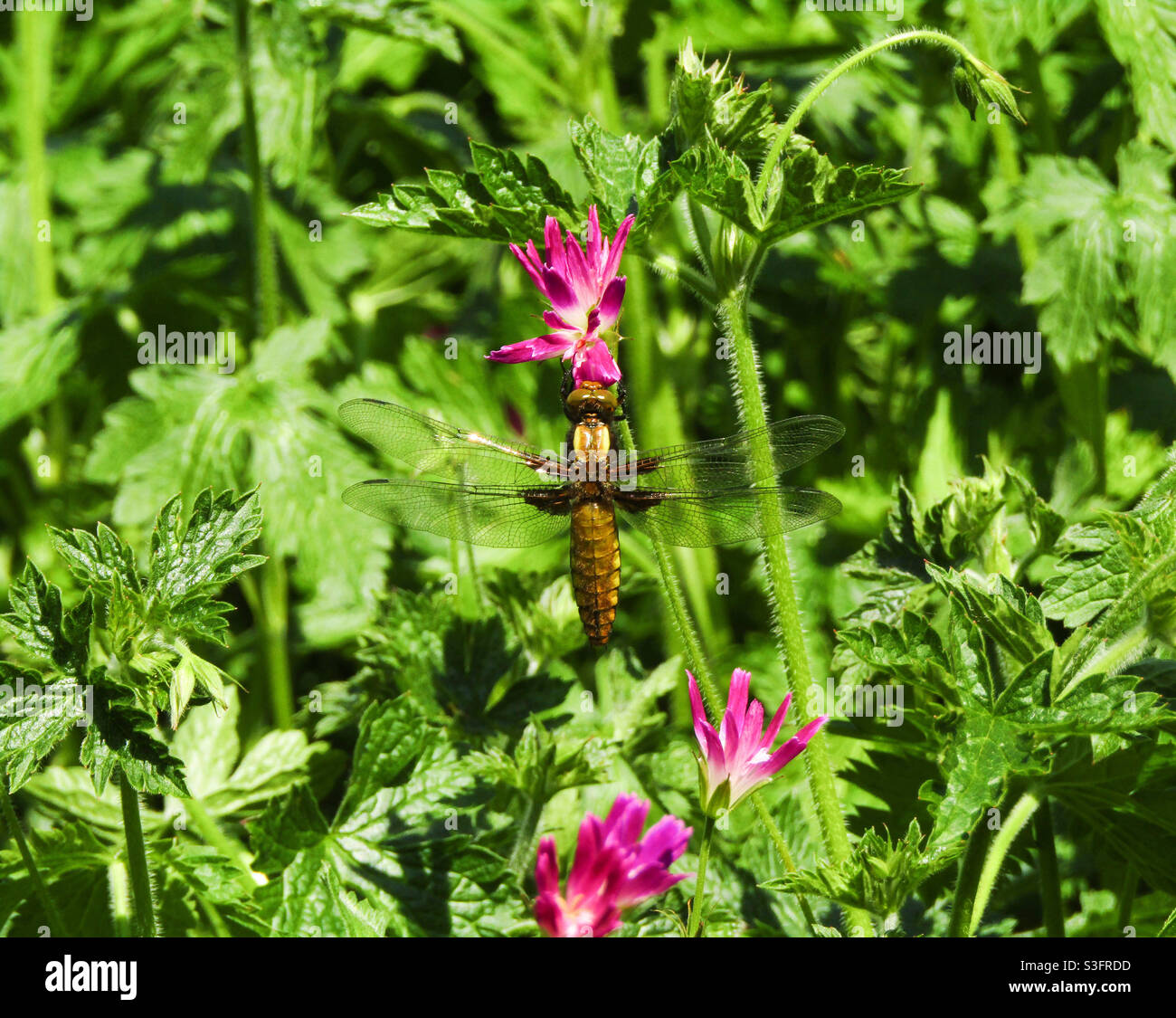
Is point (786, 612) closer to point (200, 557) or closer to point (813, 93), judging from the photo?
point (813, 93)

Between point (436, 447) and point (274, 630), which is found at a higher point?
point (436, 447)

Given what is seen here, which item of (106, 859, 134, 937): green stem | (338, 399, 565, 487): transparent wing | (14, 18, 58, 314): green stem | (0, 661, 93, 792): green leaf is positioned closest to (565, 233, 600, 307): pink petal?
(338, 399, 565, 487): transparent wing

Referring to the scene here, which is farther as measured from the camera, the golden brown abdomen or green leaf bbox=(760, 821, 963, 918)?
the golden brown abdomen

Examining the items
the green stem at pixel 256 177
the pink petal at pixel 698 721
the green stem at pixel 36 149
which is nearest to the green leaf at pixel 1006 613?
the pink petal at pixel 698 721

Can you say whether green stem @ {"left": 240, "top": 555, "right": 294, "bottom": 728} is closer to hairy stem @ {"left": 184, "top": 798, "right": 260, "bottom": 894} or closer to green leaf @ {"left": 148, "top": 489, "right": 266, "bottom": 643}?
hairy stem @ {"left": 184, "top": 798, "right": 260, "bottom": 894}

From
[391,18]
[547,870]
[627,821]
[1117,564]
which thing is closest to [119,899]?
[547,870]
